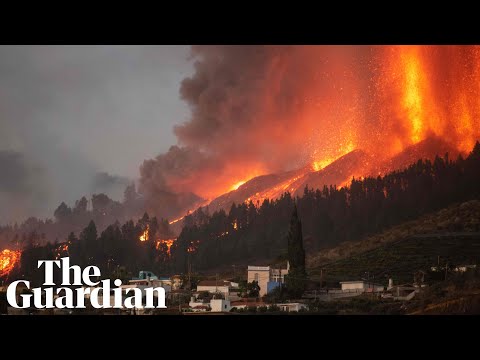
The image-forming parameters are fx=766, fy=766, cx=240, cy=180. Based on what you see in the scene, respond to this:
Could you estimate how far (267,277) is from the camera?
3089 centimetres

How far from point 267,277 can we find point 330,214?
420 inches

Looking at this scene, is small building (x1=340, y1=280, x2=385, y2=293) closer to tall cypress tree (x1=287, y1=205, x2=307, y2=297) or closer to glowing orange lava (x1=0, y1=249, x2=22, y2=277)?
tall cypress tree (x1=287, y1=205, x2=307, y2=297)

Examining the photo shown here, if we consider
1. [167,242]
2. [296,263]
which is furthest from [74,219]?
[296,263]

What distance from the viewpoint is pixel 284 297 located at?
93.1ft

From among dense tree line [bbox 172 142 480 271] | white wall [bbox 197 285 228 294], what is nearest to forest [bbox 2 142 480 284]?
dense tree line [bbox 172 142 480 271]

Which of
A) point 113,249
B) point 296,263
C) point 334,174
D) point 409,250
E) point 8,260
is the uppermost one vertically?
point 334,174

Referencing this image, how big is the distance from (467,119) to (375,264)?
9.82m

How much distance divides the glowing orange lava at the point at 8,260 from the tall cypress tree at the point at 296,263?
12775 millimetres

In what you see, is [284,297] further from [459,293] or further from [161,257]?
[161,257]

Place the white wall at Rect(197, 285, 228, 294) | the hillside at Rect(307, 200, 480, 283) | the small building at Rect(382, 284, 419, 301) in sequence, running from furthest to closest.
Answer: the hillside at Rect(307, 200, 480, 283) → the white wall at Rect(197, 285, 228, 294) → the small building at Rect(382, 284, 419, 301)

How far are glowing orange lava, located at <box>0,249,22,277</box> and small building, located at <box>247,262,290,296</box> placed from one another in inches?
428

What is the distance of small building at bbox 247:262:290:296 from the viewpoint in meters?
30.0

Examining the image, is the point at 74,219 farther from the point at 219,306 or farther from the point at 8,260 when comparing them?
the point at 219,306
